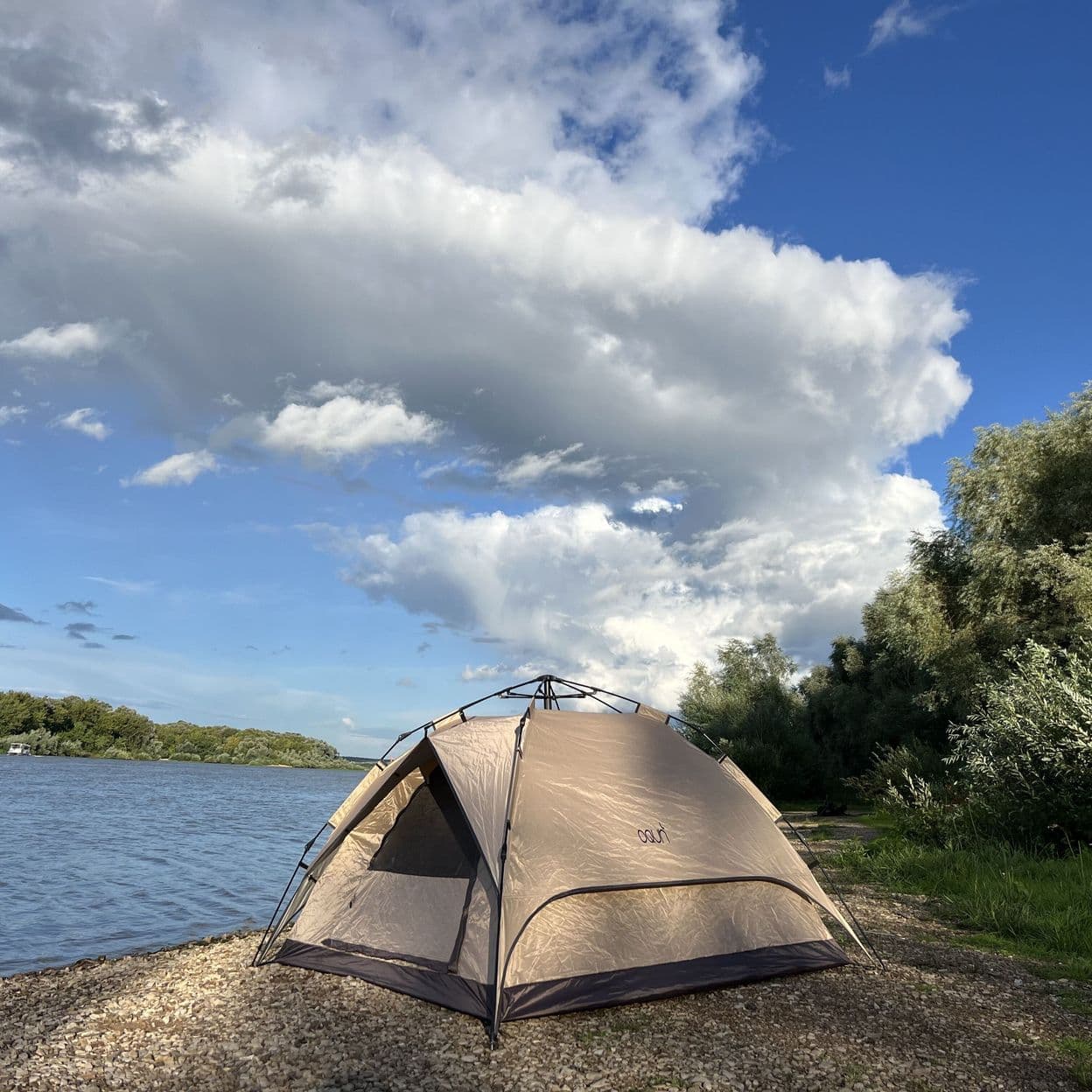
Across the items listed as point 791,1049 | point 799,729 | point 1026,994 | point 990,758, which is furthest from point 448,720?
point 799,729

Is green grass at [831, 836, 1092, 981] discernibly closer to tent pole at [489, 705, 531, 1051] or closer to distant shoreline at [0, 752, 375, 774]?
tent pole at [489, 705, 531, 1051]

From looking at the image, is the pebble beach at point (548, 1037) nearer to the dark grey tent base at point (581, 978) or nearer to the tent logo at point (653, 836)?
the dark grey tent base at point (581, 978)

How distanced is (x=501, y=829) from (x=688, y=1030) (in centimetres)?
202

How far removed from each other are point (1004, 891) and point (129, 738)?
99.3m

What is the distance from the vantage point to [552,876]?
6.75 meters

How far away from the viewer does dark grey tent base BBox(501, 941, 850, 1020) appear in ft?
20.9

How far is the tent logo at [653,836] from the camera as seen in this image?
7273mm

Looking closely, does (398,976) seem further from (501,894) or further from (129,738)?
(129,738)

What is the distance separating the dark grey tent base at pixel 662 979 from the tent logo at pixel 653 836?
3.17 feet

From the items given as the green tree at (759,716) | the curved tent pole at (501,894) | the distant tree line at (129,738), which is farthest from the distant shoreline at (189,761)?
the curved tent pole at (501,894)

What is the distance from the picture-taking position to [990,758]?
13.6 m

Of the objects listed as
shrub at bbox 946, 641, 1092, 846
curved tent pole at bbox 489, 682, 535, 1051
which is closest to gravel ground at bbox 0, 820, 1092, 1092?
curved tent pole at bbox 489, 682, 535, 1051

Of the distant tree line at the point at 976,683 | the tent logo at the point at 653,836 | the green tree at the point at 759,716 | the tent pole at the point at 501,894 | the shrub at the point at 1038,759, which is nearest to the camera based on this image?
the tent pole at the point at 501,894

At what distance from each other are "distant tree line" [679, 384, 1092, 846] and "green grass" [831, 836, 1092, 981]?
115 centimetres
